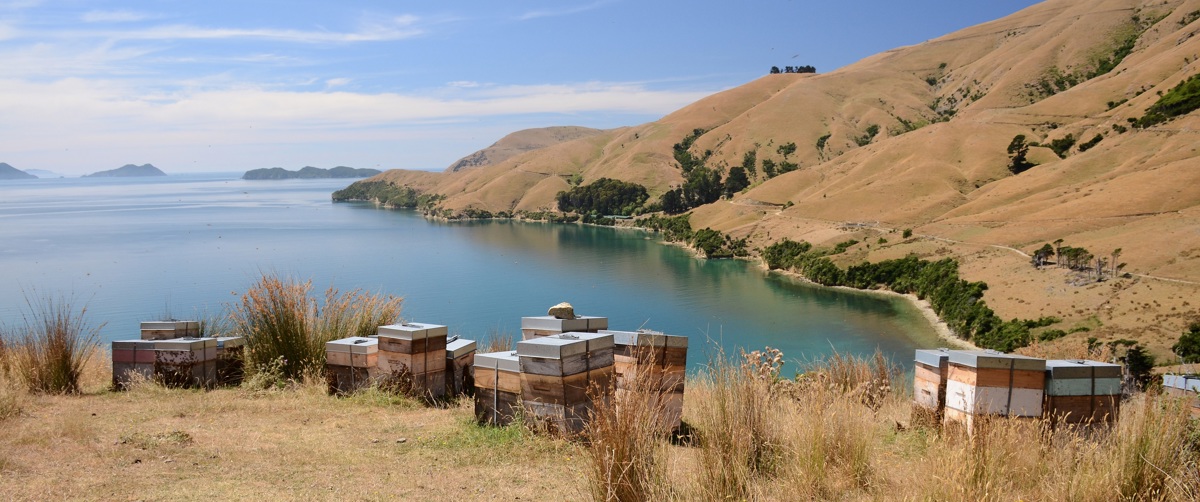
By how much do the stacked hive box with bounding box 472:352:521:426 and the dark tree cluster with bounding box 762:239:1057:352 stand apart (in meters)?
29.4

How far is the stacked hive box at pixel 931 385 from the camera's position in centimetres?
691

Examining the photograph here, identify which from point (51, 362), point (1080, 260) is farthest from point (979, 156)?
point (51, 362)

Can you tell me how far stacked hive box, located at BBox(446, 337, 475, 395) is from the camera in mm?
8438

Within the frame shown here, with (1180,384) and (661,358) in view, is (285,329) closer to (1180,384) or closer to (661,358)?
(661,358)

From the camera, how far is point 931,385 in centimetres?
706

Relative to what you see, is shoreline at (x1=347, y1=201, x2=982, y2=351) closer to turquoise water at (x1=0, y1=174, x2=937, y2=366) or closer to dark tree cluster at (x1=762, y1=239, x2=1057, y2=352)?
dark tree cluster at (x1=762, y1=239, x2=1057, y2=352)

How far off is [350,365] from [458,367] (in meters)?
1.26

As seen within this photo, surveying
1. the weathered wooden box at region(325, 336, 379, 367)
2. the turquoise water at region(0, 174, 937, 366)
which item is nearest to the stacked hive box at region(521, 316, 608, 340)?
the weathered wooden box at region(325, 336, 379, 367)

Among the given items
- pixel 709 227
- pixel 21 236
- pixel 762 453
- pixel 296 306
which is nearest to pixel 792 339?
pixel 296 306

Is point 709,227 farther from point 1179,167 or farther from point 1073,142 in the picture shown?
point 1179,167

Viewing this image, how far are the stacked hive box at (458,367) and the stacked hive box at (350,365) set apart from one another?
0.83 m

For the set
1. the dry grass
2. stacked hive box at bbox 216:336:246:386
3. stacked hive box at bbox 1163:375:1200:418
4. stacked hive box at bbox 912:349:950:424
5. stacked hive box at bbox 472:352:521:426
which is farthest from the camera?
stacked hive box at bbox 216:336:246:386

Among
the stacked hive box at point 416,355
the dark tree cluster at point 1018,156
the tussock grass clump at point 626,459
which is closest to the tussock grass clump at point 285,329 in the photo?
the stacked hive box at point 416,355

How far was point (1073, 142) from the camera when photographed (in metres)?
65.6
